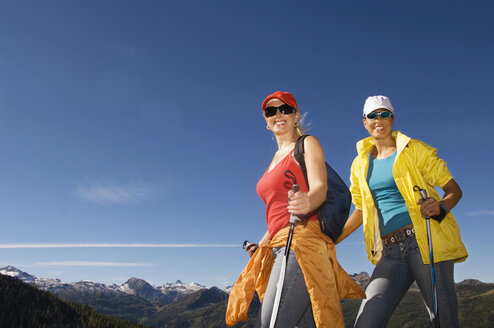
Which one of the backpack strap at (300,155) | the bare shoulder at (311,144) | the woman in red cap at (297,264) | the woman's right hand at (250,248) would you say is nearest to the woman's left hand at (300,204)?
the woman in red cap at (297,264)

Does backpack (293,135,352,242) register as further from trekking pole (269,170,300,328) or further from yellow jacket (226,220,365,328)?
trekking pole (269,170,300,328)

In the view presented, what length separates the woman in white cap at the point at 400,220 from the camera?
4.77 meters

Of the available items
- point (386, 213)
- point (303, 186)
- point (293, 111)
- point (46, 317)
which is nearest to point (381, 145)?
point (386, 213)

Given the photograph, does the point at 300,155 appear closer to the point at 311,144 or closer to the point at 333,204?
the point at 311,144

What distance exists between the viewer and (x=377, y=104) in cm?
574

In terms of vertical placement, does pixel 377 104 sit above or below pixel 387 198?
above

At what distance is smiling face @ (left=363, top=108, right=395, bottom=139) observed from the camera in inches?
226

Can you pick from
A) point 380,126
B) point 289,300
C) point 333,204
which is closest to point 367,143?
point 380,126

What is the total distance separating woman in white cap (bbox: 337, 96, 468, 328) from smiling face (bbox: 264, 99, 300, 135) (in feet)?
4.73

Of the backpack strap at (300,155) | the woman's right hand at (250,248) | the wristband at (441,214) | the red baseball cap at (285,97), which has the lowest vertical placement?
the woman's right hand at (250,248)

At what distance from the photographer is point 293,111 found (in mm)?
5070

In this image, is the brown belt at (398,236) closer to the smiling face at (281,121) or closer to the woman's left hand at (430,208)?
the woman's left hand at (430,208)

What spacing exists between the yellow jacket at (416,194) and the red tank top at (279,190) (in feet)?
5.65

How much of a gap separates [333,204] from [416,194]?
154 centimetres
